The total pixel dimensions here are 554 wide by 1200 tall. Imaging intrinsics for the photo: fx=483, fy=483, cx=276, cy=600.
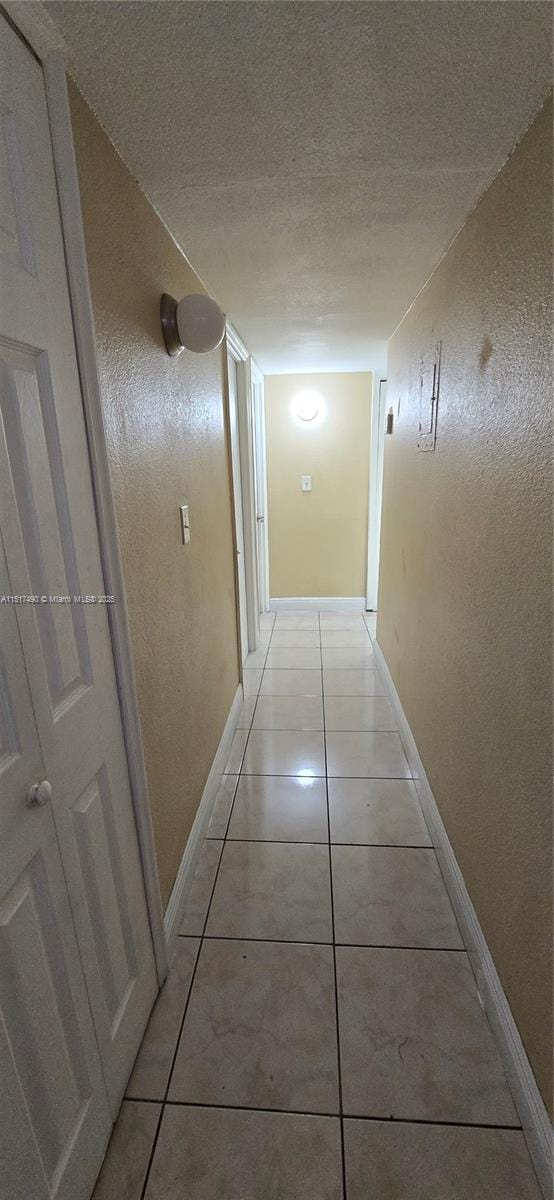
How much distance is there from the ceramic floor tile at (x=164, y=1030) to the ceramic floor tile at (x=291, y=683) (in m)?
1.67

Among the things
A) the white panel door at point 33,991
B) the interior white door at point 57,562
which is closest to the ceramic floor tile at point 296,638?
the interior white door at point 57,562

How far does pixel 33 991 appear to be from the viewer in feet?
2.52

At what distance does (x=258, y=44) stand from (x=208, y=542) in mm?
1435

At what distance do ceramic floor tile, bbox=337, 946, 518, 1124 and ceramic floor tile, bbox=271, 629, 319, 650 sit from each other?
248 cm

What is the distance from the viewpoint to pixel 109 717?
105cm

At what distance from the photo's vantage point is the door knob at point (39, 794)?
29.9 inches

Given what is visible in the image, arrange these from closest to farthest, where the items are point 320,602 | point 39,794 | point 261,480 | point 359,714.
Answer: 1. point 39,794
2. point 359,714
3. point 261,480
4. point 320,602

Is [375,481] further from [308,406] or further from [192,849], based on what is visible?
[192,849]

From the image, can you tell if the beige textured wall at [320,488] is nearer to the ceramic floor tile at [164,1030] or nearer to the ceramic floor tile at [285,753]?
the ceramic floor tile at [285,753]

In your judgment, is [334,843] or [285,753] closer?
[334,843]

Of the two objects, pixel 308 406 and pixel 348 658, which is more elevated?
pixel 308 406

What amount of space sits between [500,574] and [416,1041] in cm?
119

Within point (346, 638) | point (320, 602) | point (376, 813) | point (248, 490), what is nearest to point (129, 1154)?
point (376, 813)

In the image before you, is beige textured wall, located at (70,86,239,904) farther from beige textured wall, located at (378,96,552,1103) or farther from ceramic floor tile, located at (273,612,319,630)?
ceramic floor tile, located at (273,612,319,630)
